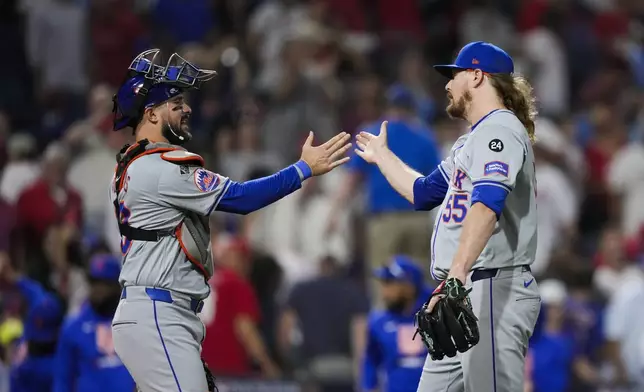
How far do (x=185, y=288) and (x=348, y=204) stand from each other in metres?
6.77

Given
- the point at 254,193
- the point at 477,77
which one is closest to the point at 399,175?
the point at 477,77

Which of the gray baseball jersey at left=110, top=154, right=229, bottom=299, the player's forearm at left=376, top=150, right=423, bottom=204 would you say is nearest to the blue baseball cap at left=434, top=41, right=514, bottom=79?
the player's forearm at left=376, top=150, right=423, bottom=204

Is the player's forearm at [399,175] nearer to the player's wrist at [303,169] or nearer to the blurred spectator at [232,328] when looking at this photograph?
the player's wrist at [303,169]

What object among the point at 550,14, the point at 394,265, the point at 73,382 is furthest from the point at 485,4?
the point at 73,382

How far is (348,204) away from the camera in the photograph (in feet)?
42.9

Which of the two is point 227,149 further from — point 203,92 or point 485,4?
point 485,4

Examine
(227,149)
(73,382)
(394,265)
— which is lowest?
(73,382)

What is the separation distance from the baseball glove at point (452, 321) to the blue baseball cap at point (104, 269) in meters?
4.09

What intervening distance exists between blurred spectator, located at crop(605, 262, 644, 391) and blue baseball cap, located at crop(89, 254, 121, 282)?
16.5 ft

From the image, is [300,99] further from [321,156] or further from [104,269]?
[321,156]

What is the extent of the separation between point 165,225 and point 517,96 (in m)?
1.75

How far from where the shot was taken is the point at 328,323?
40.5 feet

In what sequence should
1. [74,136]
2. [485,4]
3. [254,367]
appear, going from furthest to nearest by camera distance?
[485,4] < [74,136] < [254,367]

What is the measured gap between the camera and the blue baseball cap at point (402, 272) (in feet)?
33.2
